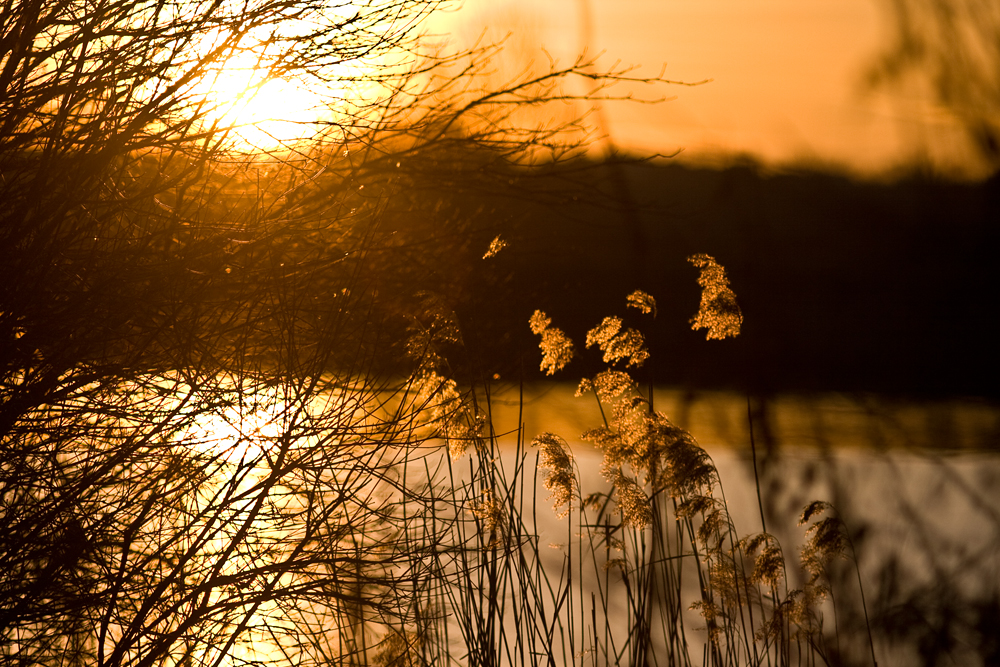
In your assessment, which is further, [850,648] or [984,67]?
[984,67]

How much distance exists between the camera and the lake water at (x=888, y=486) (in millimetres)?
2061

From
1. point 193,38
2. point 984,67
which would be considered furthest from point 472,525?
point 984,67

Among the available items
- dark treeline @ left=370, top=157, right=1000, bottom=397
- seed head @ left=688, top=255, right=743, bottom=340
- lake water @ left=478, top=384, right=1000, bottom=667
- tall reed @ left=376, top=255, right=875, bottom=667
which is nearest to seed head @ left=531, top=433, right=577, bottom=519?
tall reed @ left=376, top=255, right=875, bottom=667

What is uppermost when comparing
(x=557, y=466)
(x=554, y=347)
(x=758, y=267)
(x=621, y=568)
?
(x=758, y=267)

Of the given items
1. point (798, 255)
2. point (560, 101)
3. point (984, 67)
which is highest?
point (560, 101)

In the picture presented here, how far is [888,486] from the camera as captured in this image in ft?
8.34

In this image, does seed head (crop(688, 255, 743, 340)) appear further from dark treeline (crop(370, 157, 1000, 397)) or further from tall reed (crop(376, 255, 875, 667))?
dark treeline (crop(370, 157, 1000, 397))

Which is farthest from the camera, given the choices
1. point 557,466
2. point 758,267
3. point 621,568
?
point 758,267

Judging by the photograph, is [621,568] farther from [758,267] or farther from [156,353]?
[758,267]

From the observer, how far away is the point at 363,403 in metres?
1.80

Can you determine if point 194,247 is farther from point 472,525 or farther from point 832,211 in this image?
point 832,211

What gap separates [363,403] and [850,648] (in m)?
1.46

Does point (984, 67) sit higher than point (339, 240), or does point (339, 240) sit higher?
point (984, 67)

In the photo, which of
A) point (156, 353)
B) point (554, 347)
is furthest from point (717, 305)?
point (156, 353)
